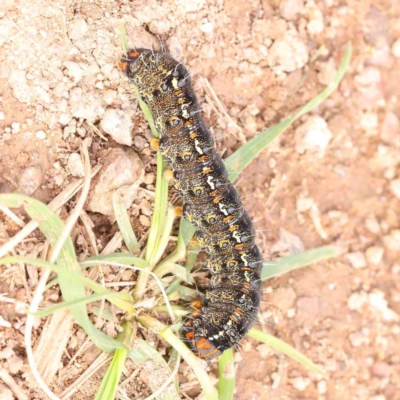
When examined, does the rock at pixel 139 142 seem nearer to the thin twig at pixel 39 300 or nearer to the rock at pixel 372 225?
the thin twig at pixel 39 300

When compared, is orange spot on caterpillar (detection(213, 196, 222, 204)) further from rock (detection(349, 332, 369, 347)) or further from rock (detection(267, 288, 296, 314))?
rock (detection(349, 332, 369, 347))

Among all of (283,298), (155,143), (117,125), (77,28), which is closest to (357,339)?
(283,298)

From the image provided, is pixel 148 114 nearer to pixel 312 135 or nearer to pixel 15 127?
pixel 15 127

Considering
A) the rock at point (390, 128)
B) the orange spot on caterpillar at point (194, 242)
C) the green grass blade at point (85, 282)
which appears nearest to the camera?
the green grass blade at point (85, 282)

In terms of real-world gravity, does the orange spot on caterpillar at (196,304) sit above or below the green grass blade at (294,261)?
above

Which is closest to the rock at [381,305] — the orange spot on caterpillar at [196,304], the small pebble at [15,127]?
the orange spot on caterpillar at [196,304]
